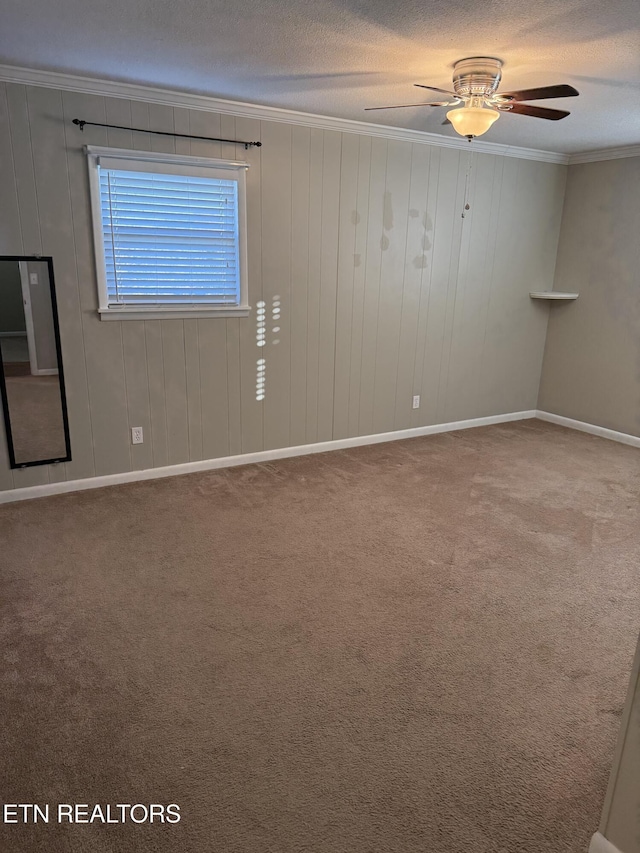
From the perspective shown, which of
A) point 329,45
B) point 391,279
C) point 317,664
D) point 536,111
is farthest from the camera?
point 391,279

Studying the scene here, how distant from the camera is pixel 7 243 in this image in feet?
11.3

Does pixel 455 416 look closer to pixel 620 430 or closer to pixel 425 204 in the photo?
pixel 620 430

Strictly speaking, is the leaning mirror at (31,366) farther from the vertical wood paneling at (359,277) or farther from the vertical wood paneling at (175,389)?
the vertical wood paneling at (359,277)

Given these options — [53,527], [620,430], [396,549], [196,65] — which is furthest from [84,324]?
[620,430]

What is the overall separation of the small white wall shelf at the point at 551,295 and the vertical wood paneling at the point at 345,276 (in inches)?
82.2

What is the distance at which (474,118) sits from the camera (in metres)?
2.98

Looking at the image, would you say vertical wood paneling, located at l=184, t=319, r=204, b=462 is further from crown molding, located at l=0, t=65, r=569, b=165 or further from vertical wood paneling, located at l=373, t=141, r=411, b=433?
vertical wood paneling, located at l=373, t=141, r=411, b=433

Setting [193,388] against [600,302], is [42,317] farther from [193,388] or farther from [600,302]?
[600,302]

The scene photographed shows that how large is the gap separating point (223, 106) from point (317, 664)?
3442 millimetres

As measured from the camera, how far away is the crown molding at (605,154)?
16.3ft

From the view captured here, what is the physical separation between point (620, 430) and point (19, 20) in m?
5.27

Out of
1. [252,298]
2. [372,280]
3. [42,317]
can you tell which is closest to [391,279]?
[372,280]

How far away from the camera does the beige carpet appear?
171 centimetres

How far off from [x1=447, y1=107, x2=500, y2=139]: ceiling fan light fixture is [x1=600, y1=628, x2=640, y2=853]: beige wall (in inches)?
102
